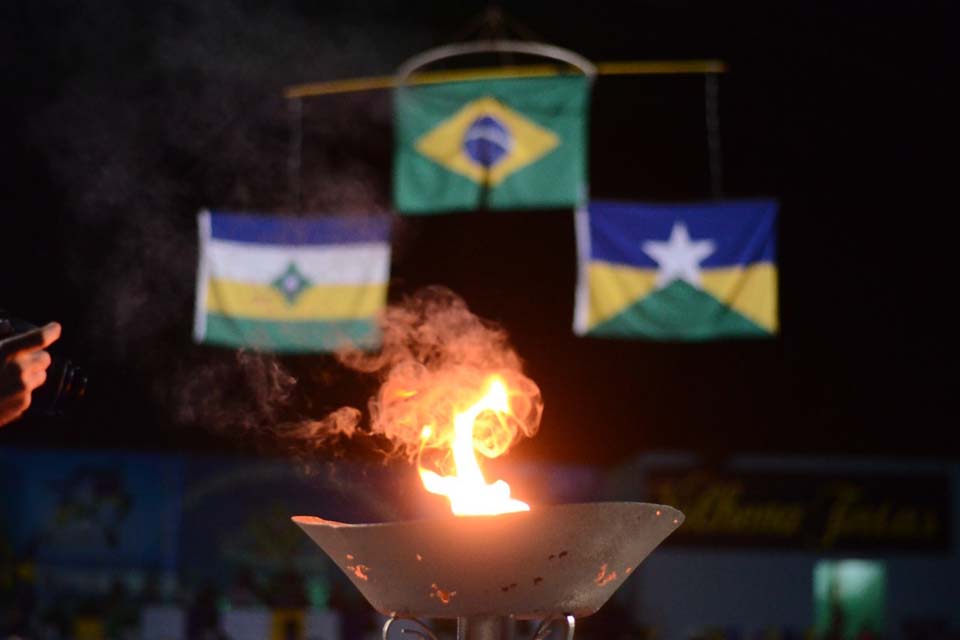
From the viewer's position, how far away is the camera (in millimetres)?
2746

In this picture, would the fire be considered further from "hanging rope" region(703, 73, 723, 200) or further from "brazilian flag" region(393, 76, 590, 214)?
"hanging rope" region(703, 73, 723, 200)

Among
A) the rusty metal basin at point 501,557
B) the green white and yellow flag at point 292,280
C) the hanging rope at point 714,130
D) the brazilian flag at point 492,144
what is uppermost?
the hanging rope at point 714,130

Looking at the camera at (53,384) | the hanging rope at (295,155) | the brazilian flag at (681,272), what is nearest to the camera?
the camera at (53,384)

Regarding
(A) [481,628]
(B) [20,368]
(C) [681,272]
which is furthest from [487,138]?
(B) [20,368]

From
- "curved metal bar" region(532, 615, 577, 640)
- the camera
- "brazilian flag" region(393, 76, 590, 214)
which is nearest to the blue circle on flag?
"brazilian flag" region(393, 76, 590, 214)

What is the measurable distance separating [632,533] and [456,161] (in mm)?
5594

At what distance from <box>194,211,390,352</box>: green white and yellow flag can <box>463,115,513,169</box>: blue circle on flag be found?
99 centimetres

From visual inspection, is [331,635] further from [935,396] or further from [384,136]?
[935,396]

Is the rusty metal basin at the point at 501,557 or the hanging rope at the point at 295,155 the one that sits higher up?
the hanging rope at the point at 295,155

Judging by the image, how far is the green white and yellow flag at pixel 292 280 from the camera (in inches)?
349

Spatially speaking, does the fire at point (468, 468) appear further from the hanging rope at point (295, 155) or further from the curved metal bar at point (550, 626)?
the hanging rope at point (295, 155)

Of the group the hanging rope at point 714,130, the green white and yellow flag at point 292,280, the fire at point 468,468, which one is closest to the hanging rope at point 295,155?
the green white and yellow flag at point 292,280

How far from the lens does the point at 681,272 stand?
28.3 feet

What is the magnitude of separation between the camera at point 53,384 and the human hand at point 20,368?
10 centimetres
